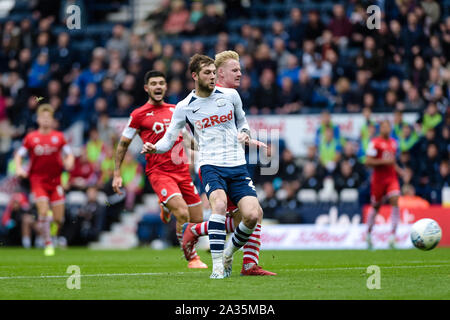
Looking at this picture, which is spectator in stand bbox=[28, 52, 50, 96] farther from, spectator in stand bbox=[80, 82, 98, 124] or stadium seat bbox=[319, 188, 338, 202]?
stadium seat bbox=[319, 188, 338, 202]

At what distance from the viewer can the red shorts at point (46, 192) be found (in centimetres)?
1625

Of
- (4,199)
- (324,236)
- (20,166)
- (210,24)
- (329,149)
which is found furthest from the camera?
(210,24)

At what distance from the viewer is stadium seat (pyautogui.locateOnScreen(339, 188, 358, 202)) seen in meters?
18.5

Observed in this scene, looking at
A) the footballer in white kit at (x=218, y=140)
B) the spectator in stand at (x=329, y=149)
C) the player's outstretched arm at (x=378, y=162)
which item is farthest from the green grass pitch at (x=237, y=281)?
the spectator in stand at (x=329, y=149)

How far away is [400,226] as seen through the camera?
17.3 meters

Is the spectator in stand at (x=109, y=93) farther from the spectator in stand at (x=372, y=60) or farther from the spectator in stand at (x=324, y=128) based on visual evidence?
Result: the spectator in stand at (x=372, y=60)

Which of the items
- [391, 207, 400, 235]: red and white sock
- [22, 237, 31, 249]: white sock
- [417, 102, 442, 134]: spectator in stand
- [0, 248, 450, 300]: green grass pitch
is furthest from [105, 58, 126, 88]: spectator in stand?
[0, 248, 450, 300]: green grass pitch

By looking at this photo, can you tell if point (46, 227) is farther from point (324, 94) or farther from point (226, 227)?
point (226, 227)

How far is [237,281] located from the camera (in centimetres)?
847

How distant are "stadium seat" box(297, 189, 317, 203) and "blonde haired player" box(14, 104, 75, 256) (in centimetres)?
540

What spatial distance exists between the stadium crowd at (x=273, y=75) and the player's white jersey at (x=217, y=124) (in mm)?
8941

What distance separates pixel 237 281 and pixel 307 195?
10.5 m

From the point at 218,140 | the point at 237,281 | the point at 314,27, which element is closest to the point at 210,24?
the point at 314,27
